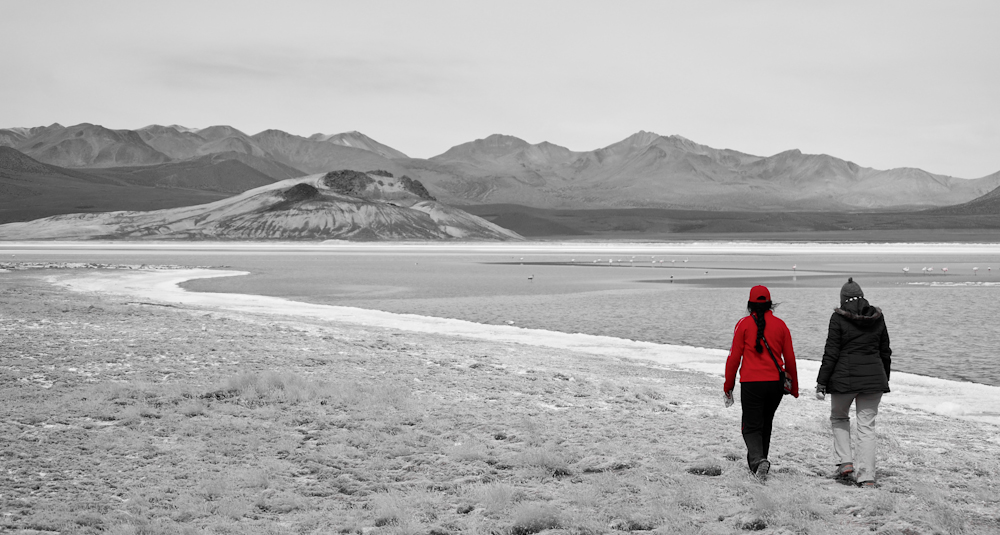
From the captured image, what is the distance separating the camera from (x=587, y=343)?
21.9 meters

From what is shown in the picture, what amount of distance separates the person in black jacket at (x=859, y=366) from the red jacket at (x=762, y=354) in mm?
350

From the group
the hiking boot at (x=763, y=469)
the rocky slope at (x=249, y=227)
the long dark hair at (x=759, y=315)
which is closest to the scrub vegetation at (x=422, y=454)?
the hiking boot at (x=763, y=469)

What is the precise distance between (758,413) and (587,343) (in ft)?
44.0

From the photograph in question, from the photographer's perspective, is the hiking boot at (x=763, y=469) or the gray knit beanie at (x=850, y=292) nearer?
the gray knit beanie at (x=850, y=292)

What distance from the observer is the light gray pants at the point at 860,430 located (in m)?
8.26

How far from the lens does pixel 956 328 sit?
25.3 meters

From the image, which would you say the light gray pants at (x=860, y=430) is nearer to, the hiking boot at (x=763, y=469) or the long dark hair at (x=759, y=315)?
the hiking boot at (x=763, y=469)

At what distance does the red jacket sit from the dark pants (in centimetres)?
9

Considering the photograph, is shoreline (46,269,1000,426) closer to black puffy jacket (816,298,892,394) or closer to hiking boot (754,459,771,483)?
black puffy jacket (816,298,892,394)

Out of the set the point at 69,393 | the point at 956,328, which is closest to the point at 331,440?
the point at 69,393

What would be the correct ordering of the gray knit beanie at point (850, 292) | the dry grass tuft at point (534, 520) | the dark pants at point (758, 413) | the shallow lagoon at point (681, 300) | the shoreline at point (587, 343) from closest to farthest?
the dry grass tuft at point (534, 520) → the gray knit beanie at point (850, 292) → the dark pants at point (758, 413) → the shoreline at point (587, 343) → the shallow lagoon at point (681, 300)

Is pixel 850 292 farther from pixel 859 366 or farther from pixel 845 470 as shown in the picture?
pixel 845 470

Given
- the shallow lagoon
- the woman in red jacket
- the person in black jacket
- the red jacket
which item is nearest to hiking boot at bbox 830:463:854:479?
the person in black jacket

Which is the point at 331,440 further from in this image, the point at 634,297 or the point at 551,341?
the point at 634,297
